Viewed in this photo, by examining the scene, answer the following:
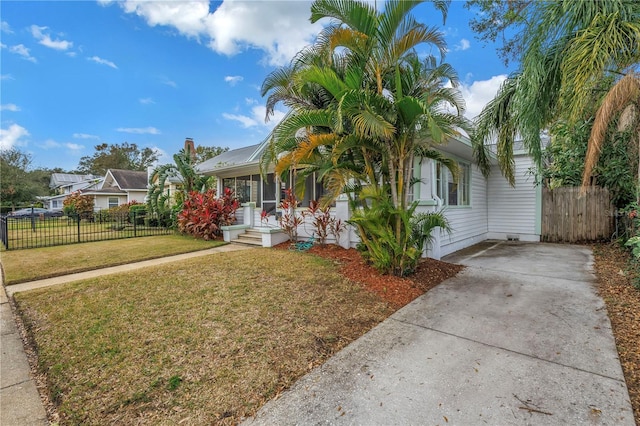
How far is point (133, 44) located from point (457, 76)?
10.4 metres

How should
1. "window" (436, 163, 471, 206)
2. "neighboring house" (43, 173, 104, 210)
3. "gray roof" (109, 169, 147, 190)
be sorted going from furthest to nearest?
"neighboring house" (43, 173, 104, 210) < "gray roof" (109, 169, 147, 190) < "window" (436, 163, 471, 206)

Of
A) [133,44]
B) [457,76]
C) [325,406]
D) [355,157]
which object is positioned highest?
[133,44]

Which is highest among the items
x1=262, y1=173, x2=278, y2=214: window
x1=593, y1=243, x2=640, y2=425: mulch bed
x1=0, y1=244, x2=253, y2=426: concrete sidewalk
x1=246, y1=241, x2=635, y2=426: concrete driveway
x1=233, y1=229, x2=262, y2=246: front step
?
x1=262, y1=173, x2=278, y2=214: window

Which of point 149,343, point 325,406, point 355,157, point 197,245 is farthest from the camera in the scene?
point 197,245

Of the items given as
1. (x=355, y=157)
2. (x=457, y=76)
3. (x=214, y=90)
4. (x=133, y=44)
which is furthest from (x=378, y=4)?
(x=214, y=90)

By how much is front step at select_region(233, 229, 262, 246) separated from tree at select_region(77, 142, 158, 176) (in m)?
46.7

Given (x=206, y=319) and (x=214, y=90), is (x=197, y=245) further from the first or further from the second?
(x=214, y=90)

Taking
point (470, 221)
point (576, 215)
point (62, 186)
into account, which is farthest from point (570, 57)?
point (62, 186)

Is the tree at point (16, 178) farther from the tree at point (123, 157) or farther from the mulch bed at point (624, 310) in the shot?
the mulch bed at point (624, 310)

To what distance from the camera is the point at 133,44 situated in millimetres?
9812

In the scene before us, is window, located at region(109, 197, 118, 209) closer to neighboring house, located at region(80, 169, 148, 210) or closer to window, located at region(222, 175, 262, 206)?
neighboring house, located at region(80, 169, 148, 210)

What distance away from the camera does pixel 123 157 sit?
49.5 m

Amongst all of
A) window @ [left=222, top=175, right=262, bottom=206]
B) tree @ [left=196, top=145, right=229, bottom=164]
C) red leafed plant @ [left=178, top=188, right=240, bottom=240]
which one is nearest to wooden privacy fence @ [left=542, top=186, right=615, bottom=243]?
window @ [left=222, top=175, right=262, bottom=206]

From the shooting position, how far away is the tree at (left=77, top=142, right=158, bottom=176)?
4953cm
